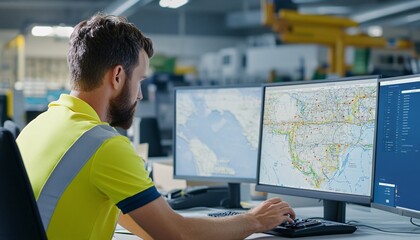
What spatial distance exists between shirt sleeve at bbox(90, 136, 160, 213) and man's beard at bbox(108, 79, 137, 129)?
224mm

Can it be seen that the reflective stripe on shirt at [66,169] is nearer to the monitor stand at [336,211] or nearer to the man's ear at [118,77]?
the man's ear at [118,77]

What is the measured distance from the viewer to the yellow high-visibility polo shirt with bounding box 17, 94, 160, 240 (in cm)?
155

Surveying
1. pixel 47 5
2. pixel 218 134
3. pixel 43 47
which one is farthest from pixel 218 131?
pixel 43 47

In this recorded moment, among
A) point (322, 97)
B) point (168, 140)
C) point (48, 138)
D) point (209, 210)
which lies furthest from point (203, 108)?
point (168, 140)

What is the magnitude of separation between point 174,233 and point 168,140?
433cm

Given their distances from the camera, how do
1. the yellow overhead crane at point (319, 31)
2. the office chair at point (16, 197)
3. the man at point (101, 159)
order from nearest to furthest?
the office chair at point (16, 197) < the man at point (101, 159) < the yellow overhead crane at point (319, 31)

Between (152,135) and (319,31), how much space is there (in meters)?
4.69

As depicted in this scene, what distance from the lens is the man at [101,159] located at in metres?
1.55

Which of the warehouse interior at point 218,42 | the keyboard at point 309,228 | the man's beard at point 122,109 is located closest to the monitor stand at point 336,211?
the keyboard at point 309,228

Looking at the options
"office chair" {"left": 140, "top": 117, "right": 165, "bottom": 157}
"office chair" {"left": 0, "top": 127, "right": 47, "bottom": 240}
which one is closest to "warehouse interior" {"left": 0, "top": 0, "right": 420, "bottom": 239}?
"office chair" {"left": 140, "top": 117, "right": 165, "bottom": 157}

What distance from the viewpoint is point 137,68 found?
179 centimetres

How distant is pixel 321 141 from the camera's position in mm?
2035

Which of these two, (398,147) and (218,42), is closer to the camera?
(398,147)

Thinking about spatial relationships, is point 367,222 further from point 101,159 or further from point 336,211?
point 101,159
